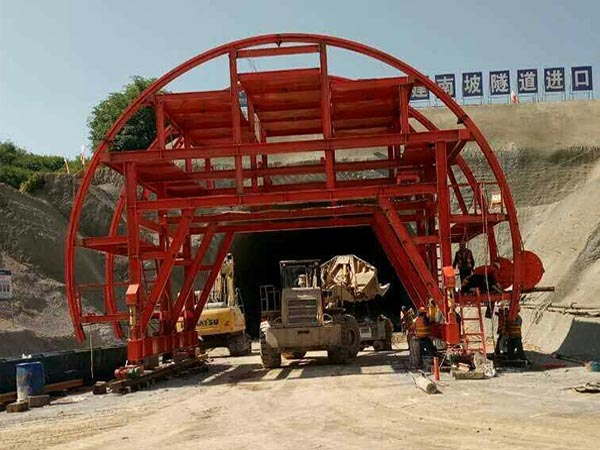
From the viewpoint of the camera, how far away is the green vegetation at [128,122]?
59.9 meters

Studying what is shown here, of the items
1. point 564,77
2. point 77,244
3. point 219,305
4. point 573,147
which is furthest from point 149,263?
point 564,77

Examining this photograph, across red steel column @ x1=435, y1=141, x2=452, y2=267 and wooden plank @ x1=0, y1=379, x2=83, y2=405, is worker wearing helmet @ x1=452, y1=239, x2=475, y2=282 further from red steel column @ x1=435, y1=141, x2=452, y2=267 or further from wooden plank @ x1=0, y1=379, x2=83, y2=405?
wooden plank @ x1=0, y1=379, x2=83, y2=405

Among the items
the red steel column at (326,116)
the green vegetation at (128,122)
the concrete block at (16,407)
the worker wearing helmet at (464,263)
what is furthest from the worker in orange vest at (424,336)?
the green vegetation at (128,122)

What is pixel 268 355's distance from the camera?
21.3m

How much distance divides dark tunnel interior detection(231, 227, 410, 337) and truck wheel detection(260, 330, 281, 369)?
22339 millimetres

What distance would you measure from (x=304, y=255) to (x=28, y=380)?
120 ft

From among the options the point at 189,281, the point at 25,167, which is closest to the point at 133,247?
the point at 189,281

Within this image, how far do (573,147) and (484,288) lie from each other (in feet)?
80.1

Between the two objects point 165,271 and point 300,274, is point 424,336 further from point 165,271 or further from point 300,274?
point 165,271

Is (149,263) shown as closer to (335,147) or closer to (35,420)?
(335,147)

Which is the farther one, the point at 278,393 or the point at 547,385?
the point at 278,393

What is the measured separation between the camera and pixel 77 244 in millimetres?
19938

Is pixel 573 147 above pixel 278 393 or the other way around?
above

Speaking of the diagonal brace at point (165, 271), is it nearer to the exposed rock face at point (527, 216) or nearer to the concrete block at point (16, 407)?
the concrete block at point (16, 407)
